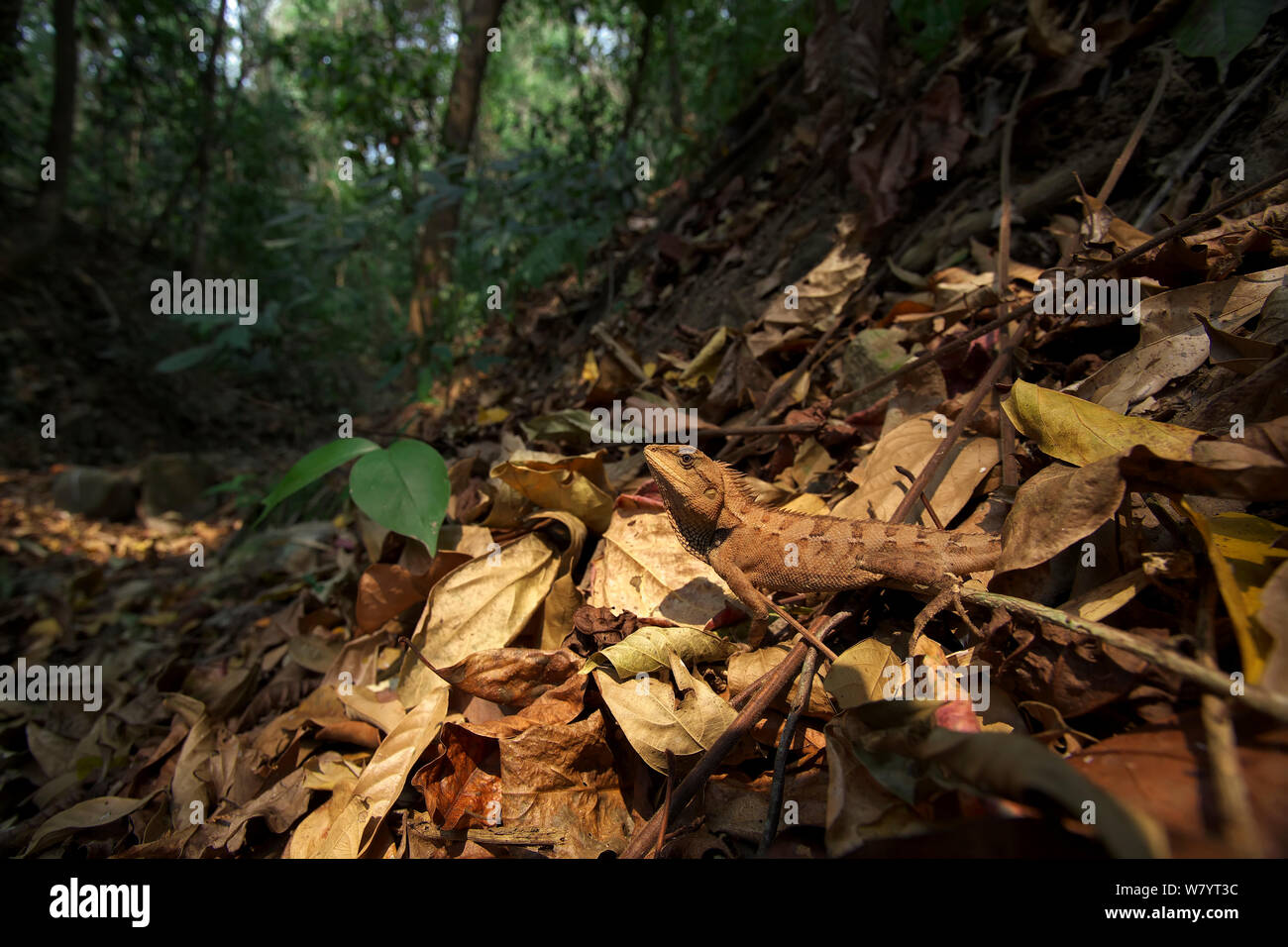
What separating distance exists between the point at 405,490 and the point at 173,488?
330 inches

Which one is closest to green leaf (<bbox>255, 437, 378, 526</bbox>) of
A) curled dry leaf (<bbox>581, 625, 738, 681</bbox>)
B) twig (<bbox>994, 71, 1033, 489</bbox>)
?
curled dry leaf (<bbox>581, 625, 738, 681</bbox>)

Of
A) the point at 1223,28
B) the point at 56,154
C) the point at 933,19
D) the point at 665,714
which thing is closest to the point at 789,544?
the point at 665,714

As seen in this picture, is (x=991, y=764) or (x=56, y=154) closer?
(x=991, y=764)

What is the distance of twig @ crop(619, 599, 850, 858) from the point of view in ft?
4.88

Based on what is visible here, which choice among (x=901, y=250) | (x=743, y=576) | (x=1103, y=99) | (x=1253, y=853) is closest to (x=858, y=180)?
(x=901, y=250)

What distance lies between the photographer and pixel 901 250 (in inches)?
137

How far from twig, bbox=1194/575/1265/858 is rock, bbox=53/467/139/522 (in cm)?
1065

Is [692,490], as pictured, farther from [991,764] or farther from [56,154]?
[56,154]

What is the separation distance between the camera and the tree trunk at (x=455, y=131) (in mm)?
7551

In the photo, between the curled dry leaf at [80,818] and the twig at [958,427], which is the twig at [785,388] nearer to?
the twig at [958,427]

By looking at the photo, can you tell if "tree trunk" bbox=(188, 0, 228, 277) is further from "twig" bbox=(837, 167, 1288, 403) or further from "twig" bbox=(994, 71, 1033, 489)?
"twig" bbox=(837, 167, 1288, 403)

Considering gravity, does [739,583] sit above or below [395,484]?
below

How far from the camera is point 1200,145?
2615 mm

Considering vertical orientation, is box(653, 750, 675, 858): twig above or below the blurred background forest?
below
